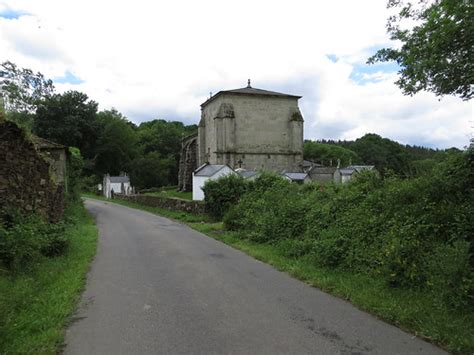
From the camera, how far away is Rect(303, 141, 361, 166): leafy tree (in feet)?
381

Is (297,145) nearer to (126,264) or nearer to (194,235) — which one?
(194,235)

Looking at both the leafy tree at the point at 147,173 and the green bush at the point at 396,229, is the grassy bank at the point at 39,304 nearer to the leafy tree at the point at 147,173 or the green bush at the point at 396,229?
the green bush at the point at 396,229

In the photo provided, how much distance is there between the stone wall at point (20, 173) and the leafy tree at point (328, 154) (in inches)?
4247

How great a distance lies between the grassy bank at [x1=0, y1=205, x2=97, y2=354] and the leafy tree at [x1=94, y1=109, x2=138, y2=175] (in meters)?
60.7

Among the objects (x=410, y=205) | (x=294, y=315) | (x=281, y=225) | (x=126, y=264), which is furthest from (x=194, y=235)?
(x=294, y=315)

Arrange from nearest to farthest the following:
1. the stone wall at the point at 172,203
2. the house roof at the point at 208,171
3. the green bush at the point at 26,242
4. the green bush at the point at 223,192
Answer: the green bush at the point at 26,242 → the green bush at the point at 223,192 → the stone wall at the point at 172,203 → the house roof at the point at 208,171

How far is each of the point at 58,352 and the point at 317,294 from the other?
13.4ft

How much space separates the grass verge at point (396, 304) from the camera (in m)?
4.55

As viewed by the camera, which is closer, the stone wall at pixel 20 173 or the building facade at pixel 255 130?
the stone wall at pixel 20 173

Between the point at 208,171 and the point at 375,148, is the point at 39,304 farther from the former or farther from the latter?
the point at 375,148

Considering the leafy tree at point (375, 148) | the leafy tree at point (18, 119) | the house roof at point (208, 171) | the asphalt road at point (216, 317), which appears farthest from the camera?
the leafy tree at point (375, 148)

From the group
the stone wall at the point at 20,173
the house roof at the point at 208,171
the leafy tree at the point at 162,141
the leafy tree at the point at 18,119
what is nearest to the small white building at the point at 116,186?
the leafy tree at the point at 162,141

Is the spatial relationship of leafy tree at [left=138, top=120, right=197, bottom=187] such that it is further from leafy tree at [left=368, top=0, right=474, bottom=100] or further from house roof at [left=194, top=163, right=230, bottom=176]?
leafy tree at [left=368, top=0, right=474, bottom=100]

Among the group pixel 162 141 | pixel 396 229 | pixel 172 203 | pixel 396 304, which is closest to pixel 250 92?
pixel 172 203
